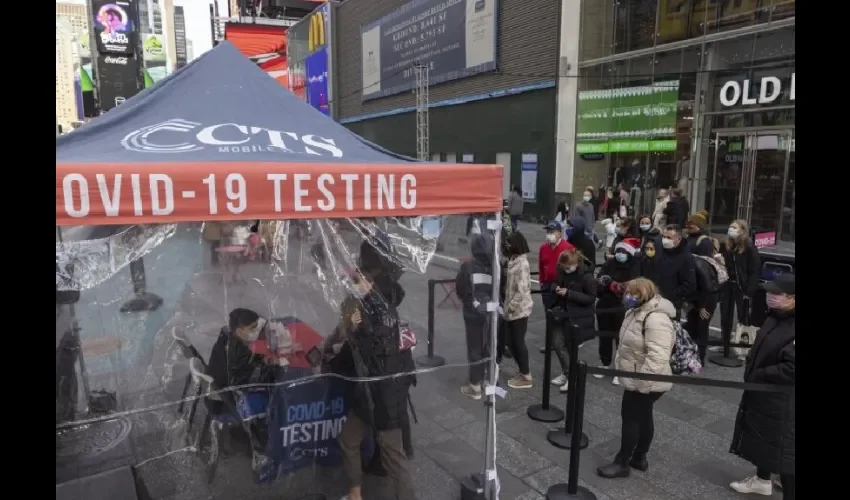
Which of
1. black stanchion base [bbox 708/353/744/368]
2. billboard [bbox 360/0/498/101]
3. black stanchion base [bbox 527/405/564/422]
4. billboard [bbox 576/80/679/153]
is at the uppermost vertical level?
billboard [bbox 360/0/498/101]

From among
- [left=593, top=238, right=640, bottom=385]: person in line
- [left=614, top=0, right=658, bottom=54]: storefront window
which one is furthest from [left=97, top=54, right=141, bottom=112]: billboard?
[left=593, top=238, right=640, bottom=385]: person in line

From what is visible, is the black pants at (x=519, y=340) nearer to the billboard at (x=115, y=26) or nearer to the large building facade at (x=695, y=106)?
the large building facade at (x=695, y=106)

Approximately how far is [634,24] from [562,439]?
15927mm

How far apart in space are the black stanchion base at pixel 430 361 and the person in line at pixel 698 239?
3708mm

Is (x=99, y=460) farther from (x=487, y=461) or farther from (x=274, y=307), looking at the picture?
(x=487, y=461)

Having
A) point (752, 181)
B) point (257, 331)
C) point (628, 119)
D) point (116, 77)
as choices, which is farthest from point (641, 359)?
point (116, 77)

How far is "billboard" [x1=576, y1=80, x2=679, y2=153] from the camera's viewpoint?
52.9ft

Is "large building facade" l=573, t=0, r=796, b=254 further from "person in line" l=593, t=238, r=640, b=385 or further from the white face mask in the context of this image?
the white face mask

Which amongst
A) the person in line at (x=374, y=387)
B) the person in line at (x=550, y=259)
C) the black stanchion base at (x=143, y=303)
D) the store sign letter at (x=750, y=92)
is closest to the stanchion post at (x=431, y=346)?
the person in line at (x=374, y=387)

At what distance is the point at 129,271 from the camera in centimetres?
403

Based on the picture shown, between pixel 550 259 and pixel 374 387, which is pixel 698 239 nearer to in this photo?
A: pixel 550 259

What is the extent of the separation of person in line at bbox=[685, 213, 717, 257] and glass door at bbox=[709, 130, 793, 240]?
8286 mm

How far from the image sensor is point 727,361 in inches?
257
